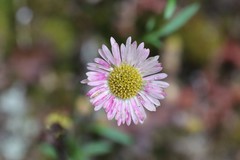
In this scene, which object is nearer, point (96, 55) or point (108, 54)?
point (108, 54)

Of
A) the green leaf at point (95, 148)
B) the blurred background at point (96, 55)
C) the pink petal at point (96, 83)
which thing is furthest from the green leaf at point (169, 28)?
the green leaf at point (95, 148)

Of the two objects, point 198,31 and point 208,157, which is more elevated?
point 198,31

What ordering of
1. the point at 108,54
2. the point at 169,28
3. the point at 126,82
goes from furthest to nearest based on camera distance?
the point at 169,28, the point at 126,82, the point at 108,54

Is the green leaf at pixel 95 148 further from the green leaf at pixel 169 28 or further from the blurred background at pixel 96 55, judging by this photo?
the green leaf at pixel 169 28

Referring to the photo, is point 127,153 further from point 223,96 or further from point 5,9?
point 5,9

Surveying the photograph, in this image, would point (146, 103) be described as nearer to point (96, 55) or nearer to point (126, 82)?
point (126, 82)

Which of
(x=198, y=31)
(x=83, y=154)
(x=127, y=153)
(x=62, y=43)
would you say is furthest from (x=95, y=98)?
(x=198, y=31)

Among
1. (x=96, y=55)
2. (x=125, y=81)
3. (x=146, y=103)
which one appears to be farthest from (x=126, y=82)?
(x=96, y=55)

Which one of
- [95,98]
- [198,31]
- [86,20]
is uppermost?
[86,20]
